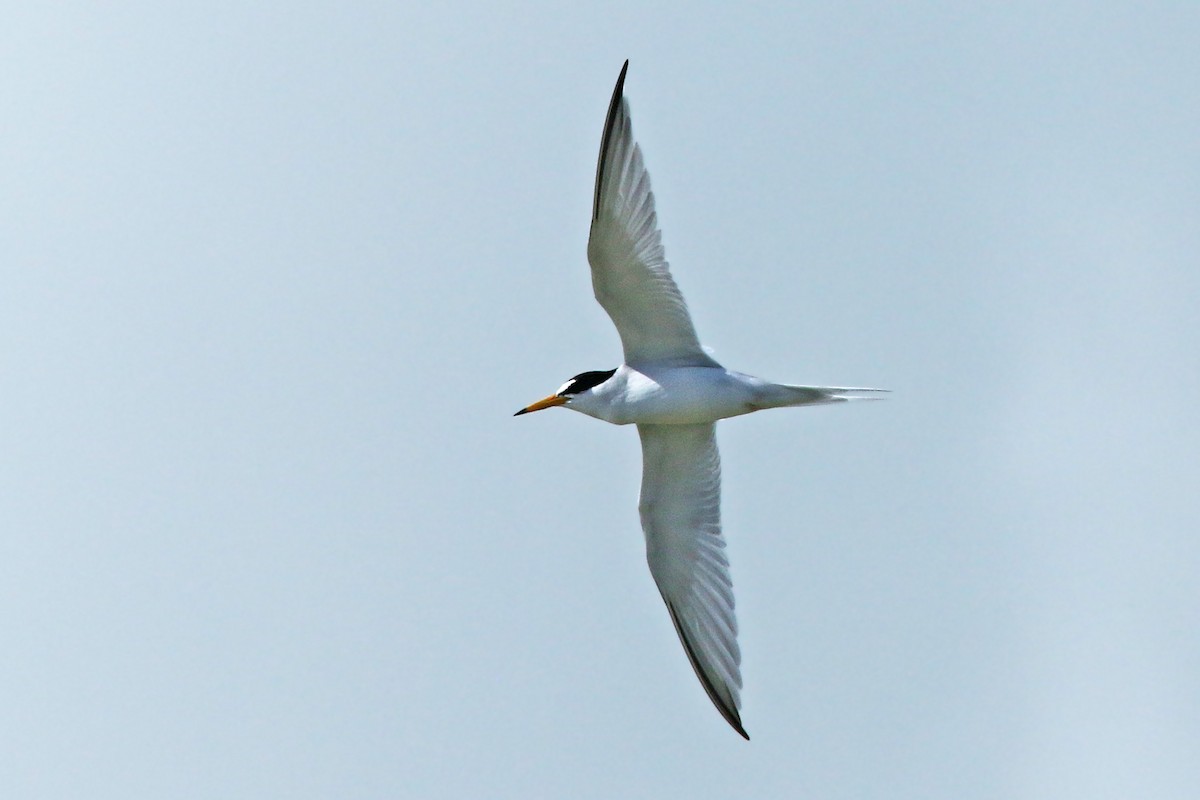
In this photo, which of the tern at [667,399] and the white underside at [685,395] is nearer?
the tern at [667,399]

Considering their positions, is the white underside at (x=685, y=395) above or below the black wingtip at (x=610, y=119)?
below

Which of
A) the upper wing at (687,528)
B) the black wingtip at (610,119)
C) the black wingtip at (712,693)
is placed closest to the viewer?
the black wingtip at (610,119)

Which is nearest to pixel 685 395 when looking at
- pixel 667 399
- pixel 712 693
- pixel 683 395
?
pixel 683 395

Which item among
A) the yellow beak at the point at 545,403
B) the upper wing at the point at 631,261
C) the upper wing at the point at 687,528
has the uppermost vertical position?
the upper wing at the point at 631,261

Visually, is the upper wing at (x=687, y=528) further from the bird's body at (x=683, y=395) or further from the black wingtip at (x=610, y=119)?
the black wingtip at (x=610, y=119)

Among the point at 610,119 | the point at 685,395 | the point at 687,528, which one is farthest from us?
the point at 687,528

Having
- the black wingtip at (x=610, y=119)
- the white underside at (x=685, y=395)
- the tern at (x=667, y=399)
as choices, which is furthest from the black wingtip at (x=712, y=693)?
the black wingtip at (x=610, y=119)

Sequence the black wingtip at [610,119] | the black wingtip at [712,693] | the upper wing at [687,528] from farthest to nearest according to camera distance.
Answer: the upper wing at [687,528] → the black wingtip at [712,693] → the black wingtip at [610,119]

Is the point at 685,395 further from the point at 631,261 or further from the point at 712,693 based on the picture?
the point at 712,693
